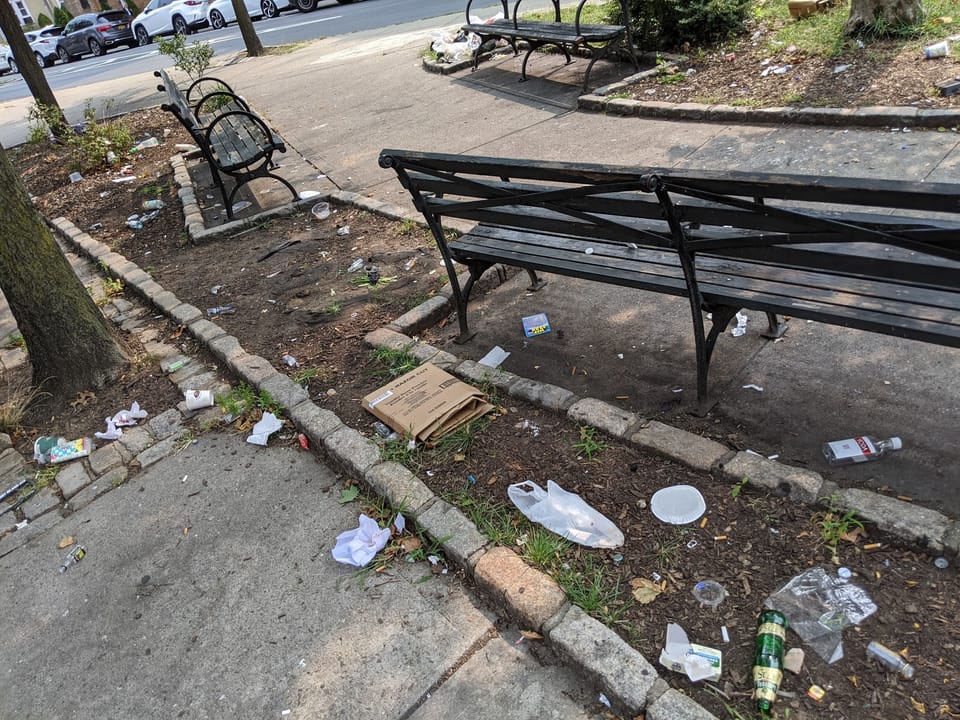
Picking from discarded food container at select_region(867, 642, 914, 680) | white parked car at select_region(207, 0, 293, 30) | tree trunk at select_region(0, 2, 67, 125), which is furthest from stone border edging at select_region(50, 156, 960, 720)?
white parked car at select_region(207, 0, 293, 30)

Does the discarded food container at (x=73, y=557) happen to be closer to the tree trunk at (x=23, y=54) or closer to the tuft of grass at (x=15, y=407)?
the tuft of grass at (x=15, y=407)

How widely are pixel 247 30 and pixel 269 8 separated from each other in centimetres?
882

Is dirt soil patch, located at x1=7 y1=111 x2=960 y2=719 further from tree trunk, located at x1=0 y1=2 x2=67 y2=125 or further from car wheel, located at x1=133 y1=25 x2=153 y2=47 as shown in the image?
car wheel, located at x1=133 y1=25 x2=153 y2=47

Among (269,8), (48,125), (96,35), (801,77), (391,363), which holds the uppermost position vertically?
(96,35)

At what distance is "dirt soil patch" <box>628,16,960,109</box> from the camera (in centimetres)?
544

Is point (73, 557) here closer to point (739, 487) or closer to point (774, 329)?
point (739, 487)

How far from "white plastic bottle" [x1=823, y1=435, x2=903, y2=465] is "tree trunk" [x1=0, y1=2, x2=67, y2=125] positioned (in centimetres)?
1068

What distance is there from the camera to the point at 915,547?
2.14 m

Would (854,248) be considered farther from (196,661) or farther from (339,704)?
(196,661)

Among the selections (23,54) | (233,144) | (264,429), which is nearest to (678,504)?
(264,429)

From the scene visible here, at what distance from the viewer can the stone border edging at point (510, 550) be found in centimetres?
199

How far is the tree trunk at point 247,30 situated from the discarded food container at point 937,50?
12606 mm

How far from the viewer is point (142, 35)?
26.2 m

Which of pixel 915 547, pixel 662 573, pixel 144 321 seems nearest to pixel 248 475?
pixel 662 573
